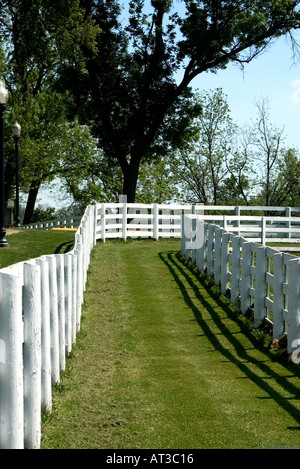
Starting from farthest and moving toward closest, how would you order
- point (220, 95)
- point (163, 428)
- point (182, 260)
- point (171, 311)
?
1. point (220, 95)
2. point (182, 260)
3. point (171, 311)
4. point (163, 428)

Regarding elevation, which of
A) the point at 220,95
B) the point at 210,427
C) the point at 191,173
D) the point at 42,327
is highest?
the point at 220,95

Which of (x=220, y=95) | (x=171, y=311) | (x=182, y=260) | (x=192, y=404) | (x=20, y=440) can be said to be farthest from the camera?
(x=220, y=95)

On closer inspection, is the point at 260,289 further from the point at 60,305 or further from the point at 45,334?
the point at 45,334

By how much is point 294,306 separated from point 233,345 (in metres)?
1.28

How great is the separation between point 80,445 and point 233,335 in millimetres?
4995

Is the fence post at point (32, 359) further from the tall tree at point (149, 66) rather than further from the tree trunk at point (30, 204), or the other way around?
the tree trunk at point (30, 204)

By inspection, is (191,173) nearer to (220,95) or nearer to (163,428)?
(220,95)

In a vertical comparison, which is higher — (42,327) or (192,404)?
(42,327)

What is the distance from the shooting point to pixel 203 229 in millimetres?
16547

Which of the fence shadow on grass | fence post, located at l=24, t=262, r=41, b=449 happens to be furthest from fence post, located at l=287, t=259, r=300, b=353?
fence post, located at l=24, t=262, r=41, b=449

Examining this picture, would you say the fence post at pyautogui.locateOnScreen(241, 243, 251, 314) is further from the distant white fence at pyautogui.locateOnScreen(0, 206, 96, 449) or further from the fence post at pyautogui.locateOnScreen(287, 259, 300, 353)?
the distant white fence at pyautogui.locateOnScreen(0, 206, 96, 449)

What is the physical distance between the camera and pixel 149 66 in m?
32.2

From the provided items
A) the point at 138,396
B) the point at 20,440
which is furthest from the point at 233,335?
the point at 20,440

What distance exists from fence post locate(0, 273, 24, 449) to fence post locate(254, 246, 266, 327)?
618 centimetres
